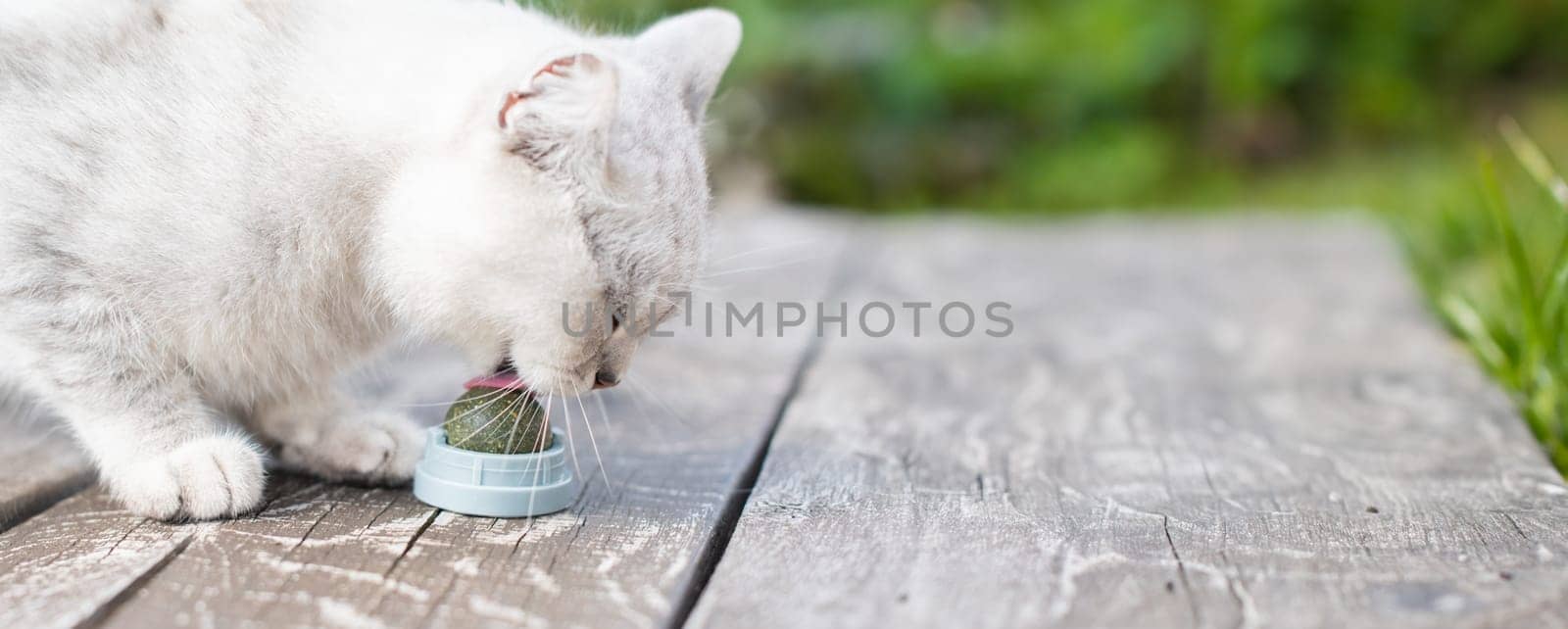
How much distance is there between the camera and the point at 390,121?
1469 millimetres

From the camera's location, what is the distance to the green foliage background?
5.33 meters

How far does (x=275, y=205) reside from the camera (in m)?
1.45

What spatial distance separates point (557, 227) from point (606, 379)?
0.79 ft

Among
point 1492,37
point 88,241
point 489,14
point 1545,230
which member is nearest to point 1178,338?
point 1545,230

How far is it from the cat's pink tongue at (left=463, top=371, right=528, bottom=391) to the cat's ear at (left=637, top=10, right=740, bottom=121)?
0.44 metres

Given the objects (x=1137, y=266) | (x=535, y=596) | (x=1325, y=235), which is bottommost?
(x=535, y=596)

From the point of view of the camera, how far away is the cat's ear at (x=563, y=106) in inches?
52.5

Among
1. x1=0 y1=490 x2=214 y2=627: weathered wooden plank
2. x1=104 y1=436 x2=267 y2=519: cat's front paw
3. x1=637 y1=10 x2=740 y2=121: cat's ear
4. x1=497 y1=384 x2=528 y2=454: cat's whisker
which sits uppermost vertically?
x1=637 y1=10 x2=740 y2=121: cat's ear

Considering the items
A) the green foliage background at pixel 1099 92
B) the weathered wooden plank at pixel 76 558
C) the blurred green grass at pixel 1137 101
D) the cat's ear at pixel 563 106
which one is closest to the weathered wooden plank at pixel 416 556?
the weathered wooden plank at pixel 76 558

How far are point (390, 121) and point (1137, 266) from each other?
246 centimetres

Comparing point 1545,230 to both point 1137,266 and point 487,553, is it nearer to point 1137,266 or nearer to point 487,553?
point 1137,266

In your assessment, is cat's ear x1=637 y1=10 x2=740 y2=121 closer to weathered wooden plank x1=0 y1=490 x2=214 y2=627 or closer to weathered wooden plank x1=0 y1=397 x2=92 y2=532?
weathered wooden plank x1=0 y1=490 x2=214 y2=627

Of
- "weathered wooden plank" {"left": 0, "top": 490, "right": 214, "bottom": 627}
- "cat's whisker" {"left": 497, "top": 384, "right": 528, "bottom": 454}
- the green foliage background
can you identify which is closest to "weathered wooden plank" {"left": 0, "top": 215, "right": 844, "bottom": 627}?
"weathered wooden plank" {"left": 0, "top": 490, "right": 214, "bottom": 627}

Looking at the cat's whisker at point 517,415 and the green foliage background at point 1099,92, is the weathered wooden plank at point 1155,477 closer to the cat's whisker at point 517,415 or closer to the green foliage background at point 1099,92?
the cat's whisker at point 517,415
